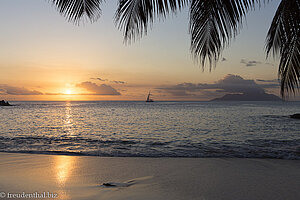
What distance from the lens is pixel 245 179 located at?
4.98 m

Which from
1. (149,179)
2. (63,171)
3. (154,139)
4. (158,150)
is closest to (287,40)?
(149,179)

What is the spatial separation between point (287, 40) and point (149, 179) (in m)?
4.06

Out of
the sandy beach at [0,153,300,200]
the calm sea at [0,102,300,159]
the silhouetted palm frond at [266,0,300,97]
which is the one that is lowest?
the calm sea at [0,102,300,159]

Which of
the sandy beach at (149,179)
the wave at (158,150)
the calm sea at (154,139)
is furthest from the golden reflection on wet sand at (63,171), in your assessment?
the calm sea at (154,139)

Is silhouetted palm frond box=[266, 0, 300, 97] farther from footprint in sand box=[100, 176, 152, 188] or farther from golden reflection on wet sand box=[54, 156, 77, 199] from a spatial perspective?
golden reflection on wet sand box=[54, 156, 77, 199]

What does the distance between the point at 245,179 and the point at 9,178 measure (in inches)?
191

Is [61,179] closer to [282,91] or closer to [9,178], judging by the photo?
[9,178]

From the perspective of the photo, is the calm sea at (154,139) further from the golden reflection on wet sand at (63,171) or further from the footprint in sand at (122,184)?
the footprint in sand at (122,184)

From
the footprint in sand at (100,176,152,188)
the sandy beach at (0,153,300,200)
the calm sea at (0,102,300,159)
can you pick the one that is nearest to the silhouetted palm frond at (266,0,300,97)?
the sandy beach at (0,153,300,200)

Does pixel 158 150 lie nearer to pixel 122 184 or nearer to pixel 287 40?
pixel 122 184

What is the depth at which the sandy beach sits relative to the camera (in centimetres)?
395

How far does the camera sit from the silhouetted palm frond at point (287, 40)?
181 inches

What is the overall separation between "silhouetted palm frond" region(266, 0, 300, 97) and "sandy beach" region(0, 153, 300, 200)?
2.03 m

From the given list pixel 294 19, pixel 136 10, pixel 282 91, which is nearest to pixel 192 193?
pixel 282 91
